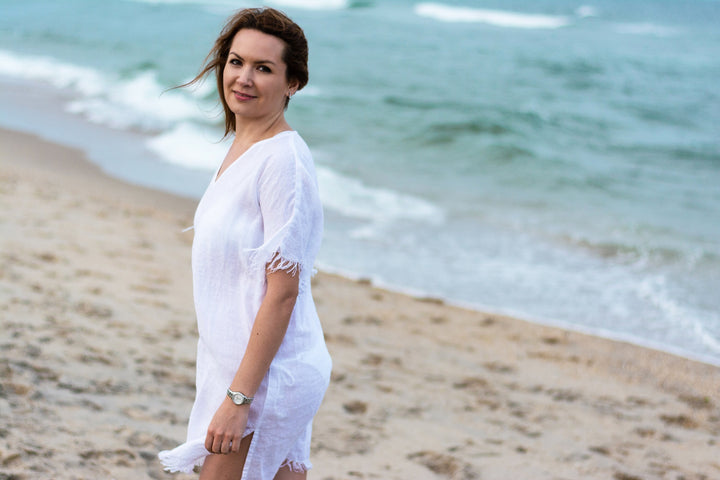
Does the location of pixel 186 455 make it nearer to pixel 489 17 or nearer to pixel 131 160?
pixel 131 160

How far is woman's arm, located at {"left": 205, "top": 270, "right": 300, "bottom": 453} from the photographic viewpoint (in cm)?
181

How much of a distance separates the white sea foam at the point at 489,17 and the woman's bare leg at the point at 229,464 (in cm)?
4120

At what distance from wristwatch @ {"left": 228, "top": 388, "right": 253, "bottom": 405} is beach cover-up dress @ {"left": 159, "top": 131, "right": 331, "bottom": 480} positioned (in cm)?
6

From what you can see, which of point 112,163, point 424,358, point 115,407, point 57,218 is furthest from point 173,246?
point 112,163

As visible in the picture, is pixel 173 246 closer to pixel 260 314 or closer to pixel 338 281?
pixel 338 281

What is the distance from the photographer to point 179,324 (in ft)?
16.4

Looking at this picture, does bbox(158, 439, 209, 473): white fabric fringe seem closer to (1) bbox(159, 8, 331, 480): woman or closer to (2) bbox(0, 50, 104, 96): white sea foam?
(1) bbox(159, 8, 331, 480): woman

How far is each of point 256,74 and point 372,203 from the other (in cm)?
806

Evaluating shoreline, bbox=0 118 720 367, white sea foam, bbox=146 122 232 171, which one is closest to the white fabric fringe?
shoreline, bbox=0 118 720 367

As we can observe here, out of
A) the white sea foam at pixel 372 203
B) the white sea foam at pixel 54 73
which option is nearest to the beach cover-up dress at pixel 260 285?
the white sea foam at pixel 372 203

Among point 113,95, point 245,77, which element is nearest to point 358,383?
point 245,77

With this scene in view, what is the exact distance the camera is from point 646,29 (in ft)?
137

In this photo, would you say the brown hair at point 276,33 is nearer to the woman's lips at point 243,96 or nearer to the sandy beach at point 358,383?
the woman's lips at point 243,96

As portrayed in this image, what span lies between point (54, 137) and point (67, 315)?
323 inches
